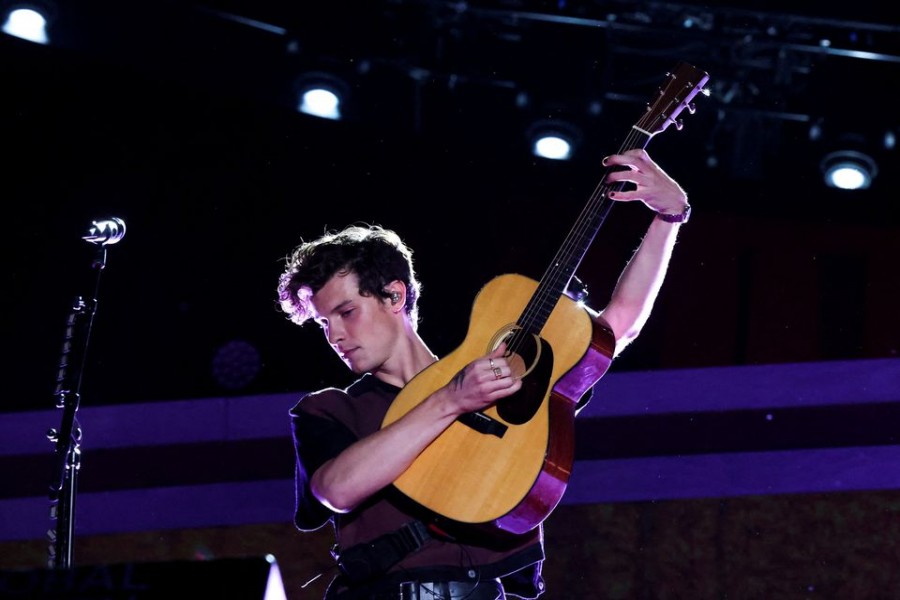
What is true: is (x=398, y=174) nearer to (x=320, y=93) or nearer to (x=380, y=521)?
(x=320, y=93)

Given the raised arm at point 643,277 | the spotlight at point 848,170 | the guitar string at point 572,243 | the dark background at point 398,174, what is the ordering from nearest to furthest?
the guitar string at point 572,243 < the raised arm at point 643,277 < the dark background at point 398,174 < the spotlight at point 848,170

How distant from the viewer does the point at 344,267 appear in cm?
334

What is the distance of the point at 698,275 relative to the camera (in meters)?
6.18

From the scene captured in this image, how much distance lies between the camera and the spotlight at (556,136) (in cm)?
609

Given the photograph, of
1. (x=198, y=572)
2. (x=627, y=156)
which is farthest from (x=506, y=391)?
(x=198, y=572)

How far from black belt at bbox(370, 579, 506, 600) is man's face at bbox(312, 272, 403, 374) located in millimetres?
687

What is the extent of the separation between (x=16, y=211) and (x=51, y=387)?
95cm

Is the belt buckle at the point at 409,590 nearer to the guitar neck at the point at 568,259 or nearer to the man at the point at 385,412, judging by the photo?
the man at the point at 385,412

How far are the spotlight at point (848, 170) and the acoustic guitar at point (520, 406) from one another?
126 inches

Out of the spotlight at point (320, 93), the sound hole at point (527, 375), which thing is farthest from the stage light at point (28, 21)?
the sound hole at point (527, 375)

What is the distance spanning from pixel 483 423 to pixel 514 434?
0.31ft

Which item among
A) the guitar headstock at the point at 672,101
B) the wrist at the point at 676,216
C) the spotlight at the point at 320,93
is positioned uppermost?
the spotlight at the point at 320,93

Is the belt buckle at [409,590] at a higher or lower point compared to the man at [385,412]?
lower

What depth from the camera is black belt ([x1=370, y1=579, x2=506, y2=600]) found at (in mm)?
2746
